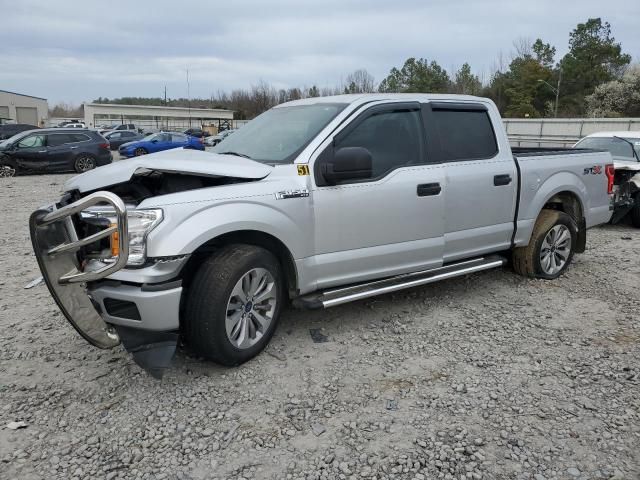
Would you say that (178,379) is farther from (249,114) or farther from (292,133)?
(249,114)

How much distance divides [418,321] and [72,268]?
284cm

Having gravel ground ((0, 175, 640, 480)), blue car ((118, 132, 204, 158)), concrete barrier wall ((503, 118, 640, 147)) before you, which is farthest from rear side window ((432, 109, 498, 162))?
concrete barrier wall ((503, 118, 640, 147))

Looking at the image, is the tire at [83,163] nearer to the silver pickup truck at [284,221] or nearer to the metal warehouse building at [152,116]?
the silver pickup truck at [284,221]

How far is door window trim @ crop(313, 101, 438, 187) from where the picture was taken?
13.0 feet

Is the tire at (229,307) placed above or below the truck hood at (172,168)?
below

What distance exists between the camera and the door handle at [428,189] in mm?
4438

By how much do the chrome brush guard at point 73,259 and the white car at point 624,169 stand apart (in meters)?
7.48

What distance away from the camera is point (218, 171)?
360 cm

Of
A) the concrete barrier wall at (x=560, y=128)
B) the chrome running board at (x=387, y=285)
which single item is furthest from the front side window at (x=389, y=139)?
the concrete barrier wall at (x=560, y=128)

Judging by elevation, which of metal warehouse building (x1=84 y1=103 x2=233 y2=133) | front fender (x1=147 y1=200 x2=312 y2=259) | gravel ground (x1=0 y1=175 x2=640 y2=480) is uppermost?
metal warehouse building (x1=84 y1=103 x2=233 y2=133)

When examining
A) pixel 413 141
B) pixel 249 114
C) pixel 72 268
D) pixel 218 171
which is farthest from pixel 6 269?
pixel 249 114

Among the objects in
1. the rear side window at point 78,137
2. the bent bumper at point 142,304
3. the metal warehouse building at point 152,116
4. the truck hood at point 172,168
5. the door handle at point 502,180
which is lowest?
the bent bumper at point 142,304

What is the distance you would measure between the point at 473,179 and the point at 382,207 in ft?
3.71

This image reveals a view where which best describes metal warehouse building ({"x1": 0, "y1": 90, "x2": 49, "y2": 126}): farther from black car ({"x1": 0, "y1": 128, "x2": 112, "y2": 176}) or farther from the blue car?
black car ({"x1": 0, "y1": 128, "x2": 112, "y2": 176})
